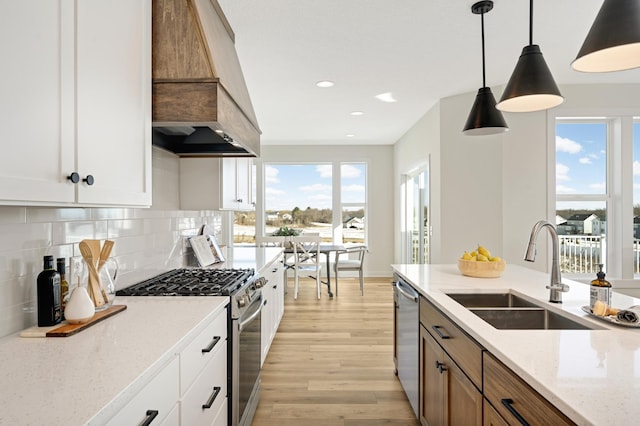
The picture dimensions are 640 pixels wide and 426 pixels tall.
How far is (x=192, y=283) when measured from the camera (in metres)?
1.99

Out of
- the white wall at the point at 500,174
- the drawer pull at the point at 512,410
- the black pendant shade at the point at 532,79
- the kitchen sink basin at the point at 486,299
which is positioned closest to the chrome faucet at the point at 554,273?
the kitchen sink basin at the point at 486,299

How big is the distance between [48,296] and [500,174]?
4.19m

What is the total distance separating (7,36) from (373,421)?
243cm

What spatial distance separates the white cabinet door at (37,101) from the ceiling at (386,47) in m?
1.55

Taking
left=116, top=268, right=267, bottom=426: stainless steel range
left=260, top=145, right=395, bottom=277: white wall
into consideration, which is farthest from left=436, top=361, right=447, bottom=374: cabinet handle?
left=260, top=145, right=395, bottom=277: white wall

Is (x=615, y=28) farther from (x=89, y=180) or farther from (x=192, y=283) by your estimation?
(x=192, y=283)

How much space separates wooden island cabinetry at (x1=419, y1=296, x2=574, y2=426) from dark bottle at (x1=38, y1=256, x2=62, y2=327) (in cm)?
148

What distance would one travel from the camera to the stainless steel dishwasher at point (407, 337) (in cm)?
215

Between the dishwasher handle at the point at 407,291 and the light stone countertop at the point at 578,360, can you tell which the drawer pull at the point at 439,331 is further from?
the dishwasher handle at the point at 407,291

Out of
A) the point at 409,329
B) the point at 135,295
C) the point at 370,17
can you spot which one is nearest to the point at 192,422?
the point at 135,295

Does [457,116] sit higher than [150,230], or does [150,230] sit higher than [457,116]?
[457,116]

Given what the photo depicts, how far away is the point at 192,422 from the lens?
130cm

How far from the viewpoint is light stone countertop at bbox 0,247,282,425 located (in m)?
0.75

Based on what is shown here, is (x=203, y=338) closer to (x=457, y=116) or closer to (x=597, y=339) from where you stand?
(x=597, y=339)
